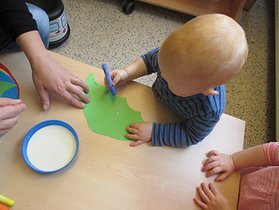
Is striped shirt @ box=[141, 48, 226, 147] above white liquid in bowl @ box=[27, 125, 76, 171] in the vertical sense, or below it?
above

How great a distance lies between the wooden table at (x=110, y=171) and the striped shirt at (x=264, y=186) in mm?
28

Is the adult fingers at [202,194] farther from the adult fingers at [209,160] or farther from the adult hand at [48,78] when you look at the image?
the adult hand at [48,78]

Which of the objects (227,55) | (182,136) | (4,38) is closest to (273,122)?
(182,136)

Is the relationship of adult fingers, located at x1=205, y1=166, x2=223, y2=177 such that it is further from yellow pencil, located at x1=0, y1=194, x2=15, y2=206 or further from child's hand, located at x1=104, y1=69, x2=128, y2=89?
yellow pencil, located at x1=0, y1=194, x2=15, y2=206

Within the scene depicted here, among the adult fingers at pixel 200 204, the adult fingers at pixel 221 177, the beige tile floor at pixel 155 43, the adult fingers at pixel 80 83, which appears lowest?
the beige tile floor at pixel 155 43

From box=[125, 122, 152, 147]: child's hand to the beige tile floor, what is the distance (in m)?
0.67

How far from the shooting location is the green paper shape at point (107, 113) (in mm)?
651

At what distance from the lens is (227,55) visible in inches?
18.2

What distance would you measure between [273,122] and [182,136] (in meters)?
0.82

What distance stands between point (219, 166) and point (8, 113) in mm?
474

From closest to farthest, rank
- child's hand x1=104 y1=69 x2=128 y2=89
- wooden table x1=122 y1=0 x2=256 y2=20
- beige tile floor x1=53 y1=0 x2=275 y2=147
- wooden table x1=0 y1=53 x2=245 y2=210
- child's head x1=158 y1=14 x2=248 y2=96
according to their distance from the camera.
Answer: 1. child's head x1=158 y1=14 x2=248 y2=96
2. wooden table x1=0 y1=53 x2=245 y2=210
3. child's hand x1=104 y1=69 x2=128 y2=89
4. beige tile floor x1=53 y1=0 x2=275 y2=147
5. wooden table x1=122 y1=0 x2=256 y2=20

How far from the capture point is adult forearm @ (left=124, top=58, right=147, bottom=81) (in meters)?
0.73

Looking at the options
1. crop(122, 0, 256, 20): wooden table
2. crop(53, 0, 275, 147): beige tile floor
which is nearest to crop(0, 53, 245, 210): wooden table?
crop(53, 0, 275, 147): beige tile floor

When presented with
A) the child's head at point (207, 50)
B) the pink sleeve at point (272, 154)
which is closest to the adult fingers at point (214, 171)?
the pink sleeve at point (272, 154)
